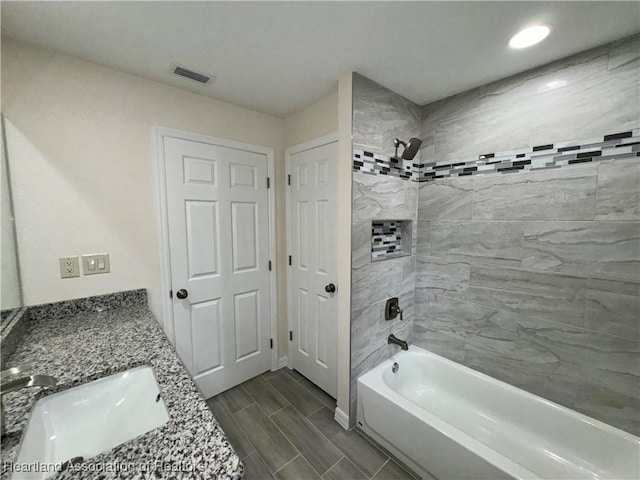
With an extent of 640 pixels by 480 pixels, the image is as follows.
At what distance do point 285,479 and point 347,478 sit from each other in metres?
0.35

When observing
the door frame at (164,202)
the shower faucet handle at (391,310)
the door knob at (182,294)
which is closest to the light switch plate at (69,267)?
the door frame at (164,202)

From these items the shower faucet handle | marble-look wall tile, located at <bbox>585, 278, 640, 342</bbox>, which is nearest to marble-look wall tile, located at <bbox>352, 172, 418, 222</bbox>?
the shower faucet handle

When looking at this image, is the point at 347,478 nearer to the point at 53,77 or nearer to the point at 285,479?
the point at 285,479

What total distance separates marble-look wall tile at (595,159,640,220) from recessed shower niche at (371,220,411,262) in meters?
1.08

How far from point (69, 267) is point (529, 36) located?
2753 millimetres

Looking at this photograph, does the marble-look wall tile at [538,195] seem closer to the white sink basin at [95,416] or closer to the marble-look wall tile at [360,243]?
the marble-look wall tile at [360,243]

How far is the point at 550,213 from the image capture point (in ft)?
4.90

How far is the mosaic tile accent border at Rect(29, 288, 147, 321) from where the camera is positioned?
1.36m

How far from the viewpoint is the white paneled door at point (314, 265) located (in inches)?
77.7

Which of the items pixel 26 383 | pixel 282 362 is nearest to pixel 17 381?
pixel 26 383

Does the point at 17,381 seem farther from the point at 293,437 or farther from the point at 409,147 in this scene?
the point at 409,147

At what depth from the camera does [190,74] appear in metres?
1.58

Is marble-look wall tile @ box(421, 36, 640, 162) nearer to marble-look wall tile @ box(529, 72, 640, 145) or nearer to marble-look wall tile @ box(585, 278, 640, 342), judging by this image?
marble-look wall tile @ box(529, 72, 640, 145)

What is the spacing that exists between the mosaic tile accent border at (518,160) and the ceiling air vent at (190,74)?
110cm
